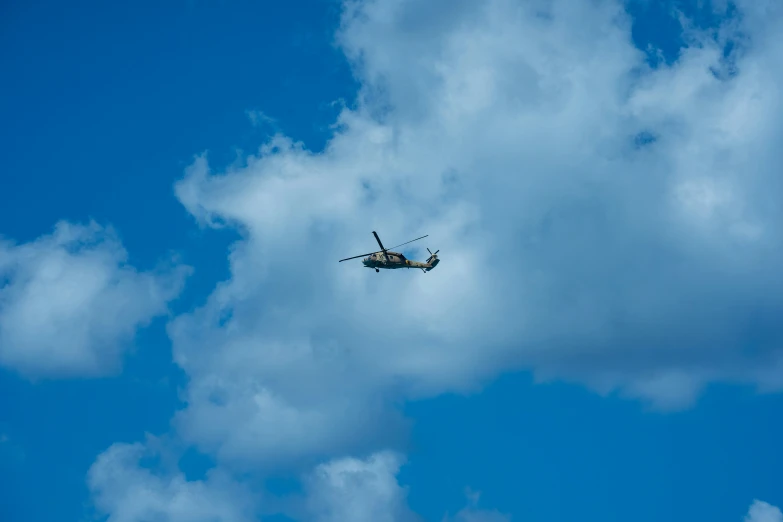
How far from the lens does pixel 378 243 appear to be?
199 m
